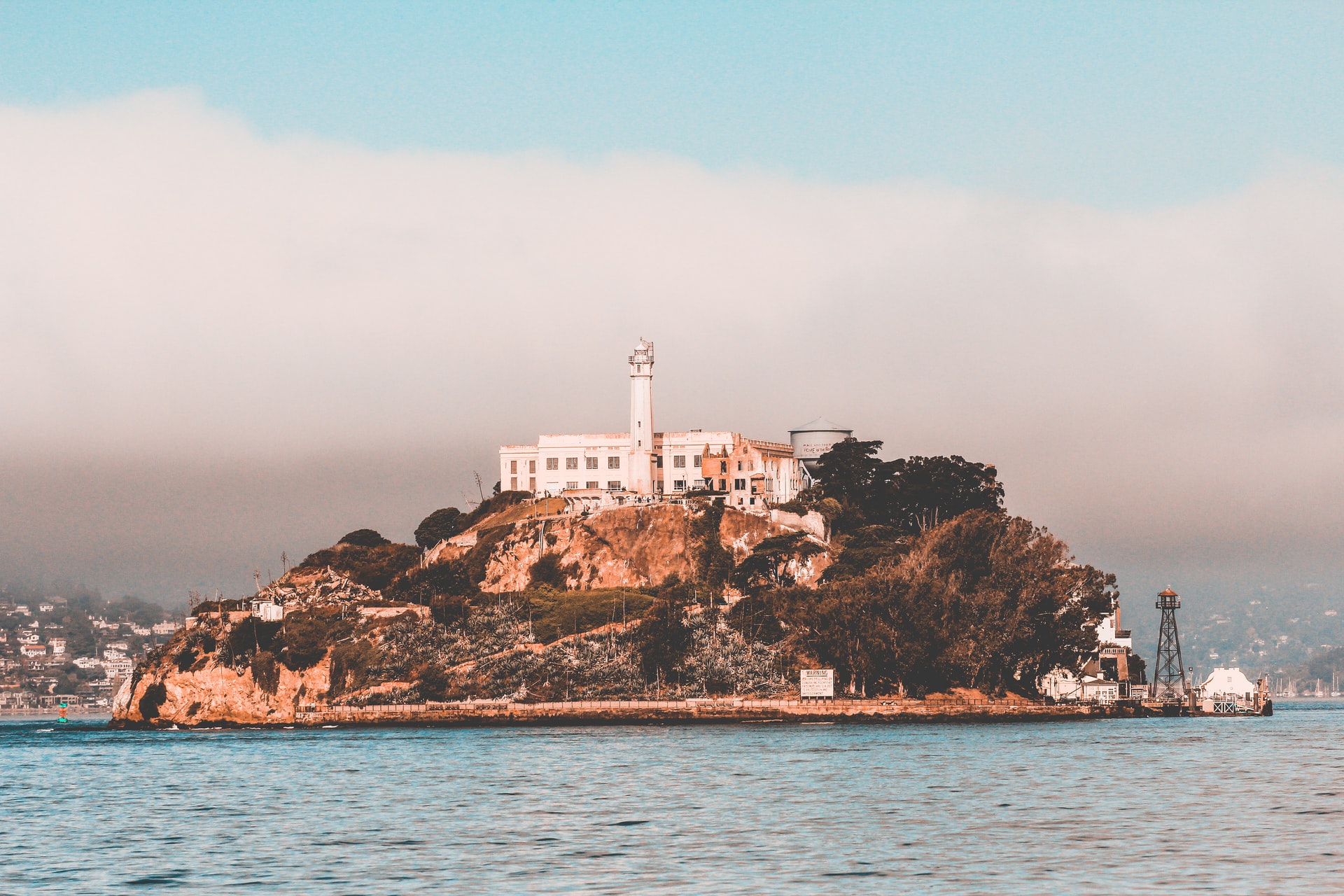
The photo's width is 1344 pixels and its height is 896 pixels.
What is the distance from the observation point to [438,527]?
148 meters

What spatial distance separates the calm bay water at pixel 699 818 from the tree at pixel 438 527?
6870cm

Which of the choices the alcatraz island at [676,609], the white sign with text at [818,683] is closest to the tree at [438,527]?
the alcatraz island at [676,609]

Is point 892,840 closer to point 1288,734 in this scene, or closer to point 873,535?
point 1288,734

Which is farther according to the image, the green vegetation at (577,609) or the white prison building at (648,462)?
the white prison building at (648,462)

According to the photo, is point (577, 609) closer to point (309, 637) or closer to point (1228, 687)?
point (309, 637)

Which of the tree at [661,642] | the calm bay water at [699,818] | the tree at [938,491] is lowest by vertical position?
the calm bay water at [699,818]

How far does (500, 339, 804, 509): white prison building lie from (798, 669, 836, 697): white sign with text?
108ft

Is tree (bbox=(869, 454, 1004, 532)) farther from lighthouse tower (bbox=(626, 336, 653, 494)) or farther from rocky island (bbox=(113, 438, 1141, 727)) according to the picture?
lighthouse tower (bbox=(626, 336, 653, 494))

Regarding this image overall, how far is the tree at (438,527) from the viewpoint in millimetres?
146625

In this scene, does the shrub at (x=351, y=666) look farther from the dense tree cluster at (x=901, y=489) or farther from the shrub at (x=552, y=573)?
the dense tree cluster at (x=901, y=489)

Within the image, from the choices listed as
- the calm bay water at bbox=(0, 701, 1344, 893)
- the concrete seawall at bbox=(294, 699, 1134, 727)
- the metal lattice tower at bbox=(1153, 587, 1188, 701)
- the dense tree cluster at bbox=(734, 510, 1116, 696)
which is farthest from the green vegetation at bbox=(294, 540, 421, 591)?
the metal lattice tower at bbox=(1153, 587, 1188, 701)

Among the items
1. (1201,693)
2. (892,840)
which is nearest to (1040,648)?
(1201,693)

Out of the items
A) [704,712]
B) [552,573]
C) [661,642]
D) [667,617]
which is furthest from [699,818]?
[552,573]

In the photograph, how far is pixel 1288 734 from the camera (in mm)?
92188
